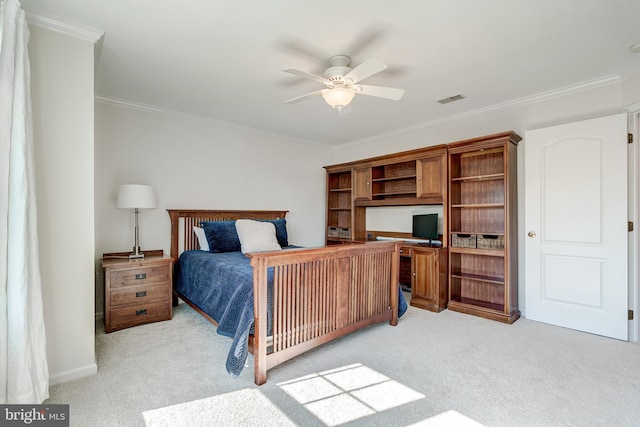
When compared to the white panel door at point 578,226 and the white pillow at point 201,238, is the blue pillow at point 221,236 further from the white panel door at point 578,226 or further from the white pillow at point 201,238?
the white panel door at point 578,226

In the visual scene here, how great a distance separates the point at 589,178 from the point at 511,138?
81cm

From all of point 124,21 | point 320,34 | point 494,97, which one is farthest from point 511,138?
point 124,21

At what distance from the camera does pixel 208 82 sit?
121 inches

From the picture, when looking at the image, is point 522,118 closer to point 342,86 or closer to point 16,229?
point 342,86

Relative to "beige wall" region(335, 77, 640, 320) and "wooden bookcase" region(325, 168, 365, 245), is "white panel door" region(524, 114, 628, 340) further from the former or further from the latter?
"wooden bookcase" region(325, 168, 365, 245)

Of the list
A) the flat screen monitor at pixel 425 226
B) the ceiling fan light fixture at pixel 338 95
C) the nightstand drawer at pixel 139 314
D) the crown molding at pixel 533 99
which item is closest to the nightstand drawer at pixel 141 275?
the nightstand drawer at pixel 139 314

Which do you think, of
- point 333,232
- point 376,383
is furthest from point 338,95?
point 333,232

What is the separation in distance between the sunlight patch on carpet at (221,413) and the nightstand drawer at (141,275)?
1.63 meters

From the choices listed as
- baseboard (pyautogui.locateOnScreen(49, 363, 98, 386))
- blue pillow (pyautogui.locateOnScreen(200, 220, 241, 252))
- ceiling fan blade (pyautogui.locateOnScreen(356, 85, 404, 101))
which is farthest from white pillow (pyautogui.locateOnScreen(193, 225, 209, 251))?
ceiling fan blade (pyautogui.locateOnScreen(356, 85, 404, 101))

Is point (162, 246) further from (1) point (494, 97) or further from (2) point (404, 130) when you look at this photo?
(1) point (494, 97)

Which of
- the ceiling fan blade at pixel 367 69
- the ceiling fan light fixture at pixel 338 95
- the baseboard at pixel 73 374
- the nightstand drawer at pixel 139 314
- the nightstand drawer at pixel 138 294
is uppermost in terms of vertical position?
the ceiling fan blade at pixel 367 69

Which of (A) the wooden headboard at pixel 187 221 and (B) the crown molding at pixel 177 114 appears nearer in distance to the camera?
(B) the crown molding at pixel 177 114

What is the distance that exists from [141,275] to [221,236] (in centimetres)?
98

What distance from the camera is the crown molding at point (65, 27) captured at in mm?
2020
